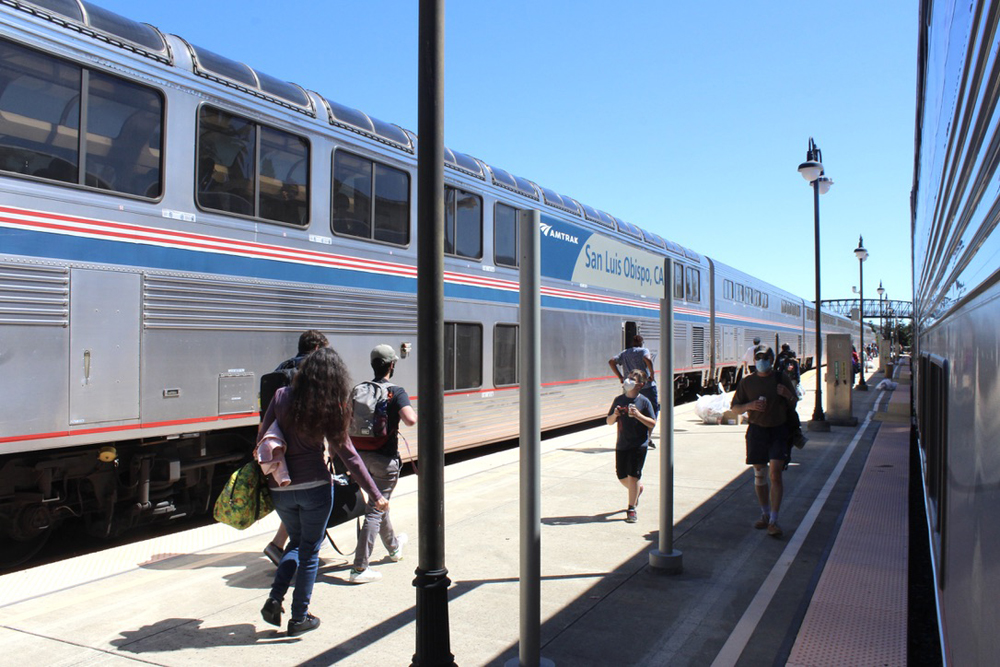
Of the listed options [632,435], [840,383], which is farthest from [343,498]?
[840,383]

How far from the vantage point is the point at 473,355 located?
390 inches

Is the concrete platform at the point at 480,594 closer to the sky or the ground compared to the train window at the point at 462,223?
closer to the ground

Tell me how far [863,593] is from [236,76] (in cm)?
658

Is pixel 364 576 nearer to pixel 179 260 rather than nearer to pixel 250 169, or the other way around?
pixel 179 260

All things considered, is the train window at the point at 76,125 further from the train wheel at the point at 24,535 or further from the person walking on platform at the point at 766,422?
the person walking on platform at the point at 766,422

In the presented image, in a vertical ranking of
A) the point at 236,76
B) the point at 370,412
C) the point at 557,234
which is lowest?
the point at 370,412

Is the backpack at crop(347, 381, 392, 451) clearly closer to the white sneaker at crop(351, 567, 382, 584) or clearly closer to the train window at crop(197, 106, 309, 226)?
the white sneaker at crop(351, 567, 382, 584)

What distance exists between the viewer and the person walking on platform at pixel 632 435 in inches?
269

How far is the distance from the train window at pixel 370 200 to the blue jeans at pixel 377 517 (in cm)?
317

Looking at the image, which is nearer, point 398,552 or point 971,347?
point 971,347

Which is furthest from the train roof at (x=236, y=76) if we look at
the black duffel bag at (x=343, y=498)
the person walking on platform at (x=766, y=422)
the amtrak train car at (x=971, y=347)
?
the amtrak train car at (x=971, y=347)

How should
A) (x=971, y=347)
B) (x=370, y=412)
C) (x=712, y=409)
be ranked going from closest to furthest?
(x=971, y=347) < (x=370, y=412) < (x=712, y=409)

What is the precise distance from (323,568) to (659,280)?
3308mm

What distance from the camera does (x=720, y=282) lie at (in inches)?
846
